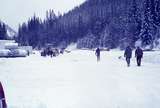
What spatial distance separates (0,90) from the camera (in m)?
6.35

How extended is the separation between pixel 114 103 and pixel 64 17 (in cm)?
18900

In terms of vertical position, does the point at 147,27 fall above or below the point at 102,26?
below

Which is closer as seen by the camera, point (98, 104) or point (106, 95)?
point (98, 104)

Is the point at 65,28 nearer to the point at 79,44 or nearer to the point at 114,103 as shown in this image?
the point at 79,44

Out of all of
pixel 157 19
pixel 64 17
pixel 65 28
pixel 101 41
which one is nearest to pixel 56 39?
pixel 65 28

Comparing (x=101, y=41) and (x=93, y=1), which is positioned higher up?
(x=93, y=1)

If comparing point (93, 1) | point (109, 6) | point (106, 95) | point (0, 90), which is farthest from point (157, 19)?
point (93, 1)

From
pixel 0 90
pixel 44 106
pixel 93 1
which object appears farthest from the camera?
pixel 93 1

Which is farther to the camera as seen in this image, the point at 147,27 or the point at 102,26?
the point at 102,26

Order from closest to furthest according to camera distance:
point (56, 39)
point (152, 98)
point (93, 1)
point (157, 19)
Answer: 1. point (152, 98)
2. point (157, 19)
3. point (56, 39)
4. point (93, 1)

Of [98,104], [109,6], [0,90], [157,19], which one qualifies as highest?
[109,6]

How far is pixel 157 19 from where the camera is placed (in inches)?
2881

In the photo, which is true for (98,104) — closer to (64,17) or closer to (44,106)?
(44,106)

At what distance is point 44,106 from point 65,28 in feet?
556
